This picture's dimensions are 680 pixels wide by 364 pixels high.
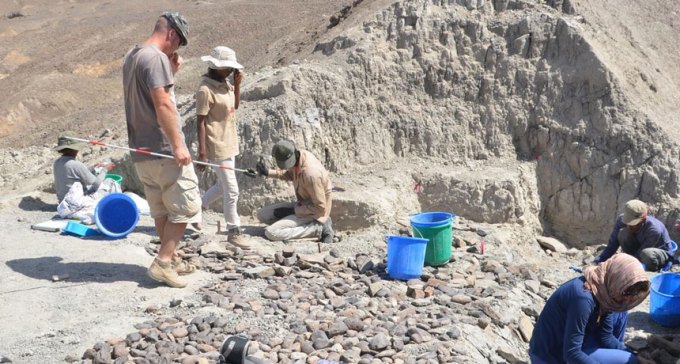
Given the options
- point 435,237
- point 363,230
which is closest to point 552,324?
point 435,237

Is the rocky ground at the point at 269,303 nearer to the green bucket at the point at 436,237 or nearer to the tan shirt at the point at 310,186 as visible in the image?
the green bucket at the point at 436,237

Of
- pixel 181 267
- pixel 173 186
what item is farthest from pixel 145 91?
pixel 181 267

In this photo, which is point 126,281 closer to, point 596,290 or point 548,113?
point 596,290

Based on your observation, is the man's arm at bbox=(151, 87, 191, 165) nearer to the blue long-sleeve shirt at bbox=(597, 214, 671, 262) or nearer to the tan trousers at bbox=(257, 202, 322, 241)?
the tan trousers at bbox=(257, 202, 322, 241)

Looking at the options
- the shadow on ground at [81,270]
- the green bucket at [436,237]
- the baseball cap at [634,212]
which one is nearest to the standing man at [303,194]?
the green bucket at [436,237]

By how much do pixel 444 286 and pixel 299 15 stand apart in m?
13.5

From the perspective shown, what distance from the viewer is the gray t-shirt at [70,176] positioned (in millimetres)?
7621

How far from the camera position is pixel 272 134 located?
27.7ft

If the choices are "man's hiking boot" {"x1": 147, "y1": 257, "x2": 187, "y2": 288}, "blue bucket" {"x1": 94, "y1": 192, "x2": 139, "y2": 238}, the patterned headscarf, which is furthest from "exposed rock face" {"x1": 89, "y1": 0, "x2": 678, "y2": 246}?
the patterned headscarf

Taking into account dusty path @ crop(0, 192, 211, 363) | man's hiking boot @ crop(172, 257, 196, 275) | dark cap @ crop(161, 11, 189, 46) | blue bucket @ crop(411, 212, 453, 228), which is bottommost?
dusty path @ crop(0, 192, 211, 363)

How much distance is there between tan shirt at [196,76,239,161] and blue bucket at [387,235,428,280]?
182cm

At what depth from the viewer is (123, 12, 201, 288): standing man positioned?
5.13 m

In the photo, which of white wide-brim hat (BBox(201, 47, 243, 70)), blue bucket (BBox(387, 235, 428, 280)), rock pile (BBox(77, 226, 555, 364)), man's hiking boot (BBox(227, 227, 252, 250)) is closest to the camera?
rock pile (BBox(77, 226, 555, 364))

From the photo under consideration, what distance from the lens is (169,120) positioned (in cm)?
516
